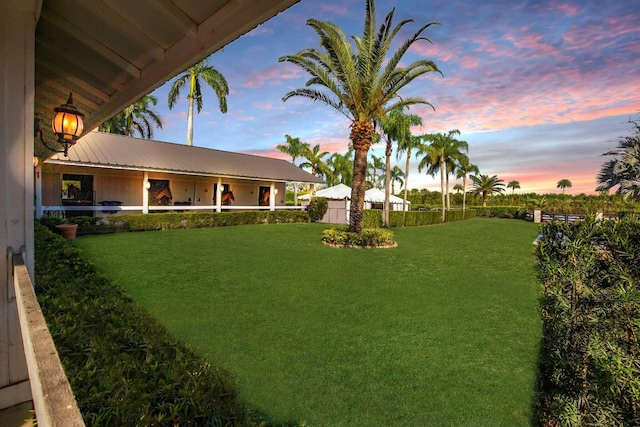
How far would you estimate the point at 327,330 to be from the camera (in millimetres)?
5277

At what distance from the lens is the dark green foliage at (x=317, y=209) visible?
24.7 m

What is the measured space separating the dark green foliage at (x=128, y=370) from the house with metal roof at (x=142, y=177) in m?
12.0

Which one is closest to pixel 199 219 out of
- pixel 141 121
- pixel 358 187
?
pixel 358 187

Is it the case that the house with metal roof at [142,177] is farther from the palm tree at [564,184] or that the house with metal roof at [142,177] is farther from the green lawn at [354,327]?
the palm tree at [564,184]

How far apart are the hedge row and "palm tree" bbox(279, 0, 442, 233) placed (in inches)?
474

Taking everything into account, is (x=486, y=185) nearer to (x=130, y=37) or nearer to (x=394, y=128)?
(x=394, y=128)

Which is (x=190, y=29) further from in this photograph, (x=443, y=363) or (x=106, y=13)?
(x=443, y=363)

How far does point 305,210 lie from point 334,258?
14.9 m

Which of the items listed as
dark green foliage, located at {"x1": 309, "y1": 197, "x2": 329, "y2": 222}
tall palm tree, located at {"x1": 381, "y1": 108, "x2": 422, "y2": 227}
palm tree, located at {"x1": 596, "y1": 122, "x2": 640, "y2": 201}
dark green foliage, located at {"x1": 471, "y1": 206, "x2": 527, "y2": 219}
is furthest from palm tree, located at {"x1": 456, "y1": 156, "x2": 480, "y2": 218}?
palm tree, located at {"x1": 596, "y1": 122, "x2": 640, "y2": 201}

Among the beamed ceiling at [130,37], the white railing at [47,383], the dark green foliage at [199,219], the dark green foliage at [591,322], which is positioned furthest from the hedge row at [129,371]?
the dark green foliage at [199,219]

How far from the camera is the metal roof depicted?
586 inches

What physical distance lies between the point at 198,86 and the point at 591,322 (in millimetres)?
29459

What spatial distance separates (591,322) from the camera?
2910mm

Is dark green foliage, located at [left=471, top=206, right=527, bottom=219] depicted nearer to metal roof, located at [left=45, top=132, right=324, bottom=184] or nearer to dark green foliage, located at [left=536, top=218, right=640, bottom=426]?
metal roof, located at [left=45, top=132, right=324, bottom=184]
